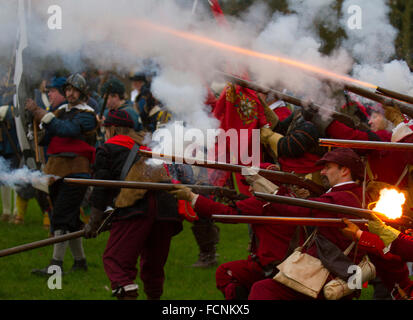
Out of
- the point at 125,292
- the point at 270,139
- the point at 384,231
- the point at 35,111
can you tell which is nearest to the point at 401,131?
the point at 270,139

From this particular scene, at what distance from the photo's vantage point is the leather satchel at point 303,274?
4.23 meters

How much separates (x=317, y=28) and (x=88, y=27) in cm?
206

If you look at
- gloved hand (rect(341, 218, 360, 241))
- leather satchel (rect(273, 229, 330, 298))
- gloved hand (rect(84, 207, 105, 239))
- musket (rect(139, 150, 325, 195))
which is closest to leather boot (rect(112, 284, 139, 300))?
gloved hand (rect(84, 207, 105, 239))

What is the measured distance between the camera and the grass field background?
21.5 feet

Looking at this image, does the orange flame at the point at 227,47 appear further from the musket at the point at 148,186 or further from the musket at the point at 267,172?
the musket at the point at 148,186

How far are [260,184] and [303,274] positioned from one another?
84cm

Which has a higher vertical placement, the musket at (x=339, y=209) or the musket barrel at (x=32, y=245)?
the musket at (x=339, y=209)

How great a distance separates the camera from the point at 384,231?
4.05 meters

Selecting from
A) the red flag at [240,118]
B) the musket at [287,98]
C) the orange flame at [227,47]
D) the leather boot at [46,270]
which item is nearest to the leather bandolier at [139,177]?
the red flag at [240,118]

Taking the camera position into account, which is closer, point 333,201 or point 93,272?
point 333,201

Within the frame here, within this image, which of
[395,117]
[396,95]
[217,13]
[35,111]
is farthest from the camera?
[35,111]

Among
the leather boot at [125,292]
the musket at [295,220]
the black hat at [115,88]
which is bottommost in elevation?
the leather boot at [125,292]

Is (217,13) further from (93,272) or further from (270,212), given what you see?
(93,272)
